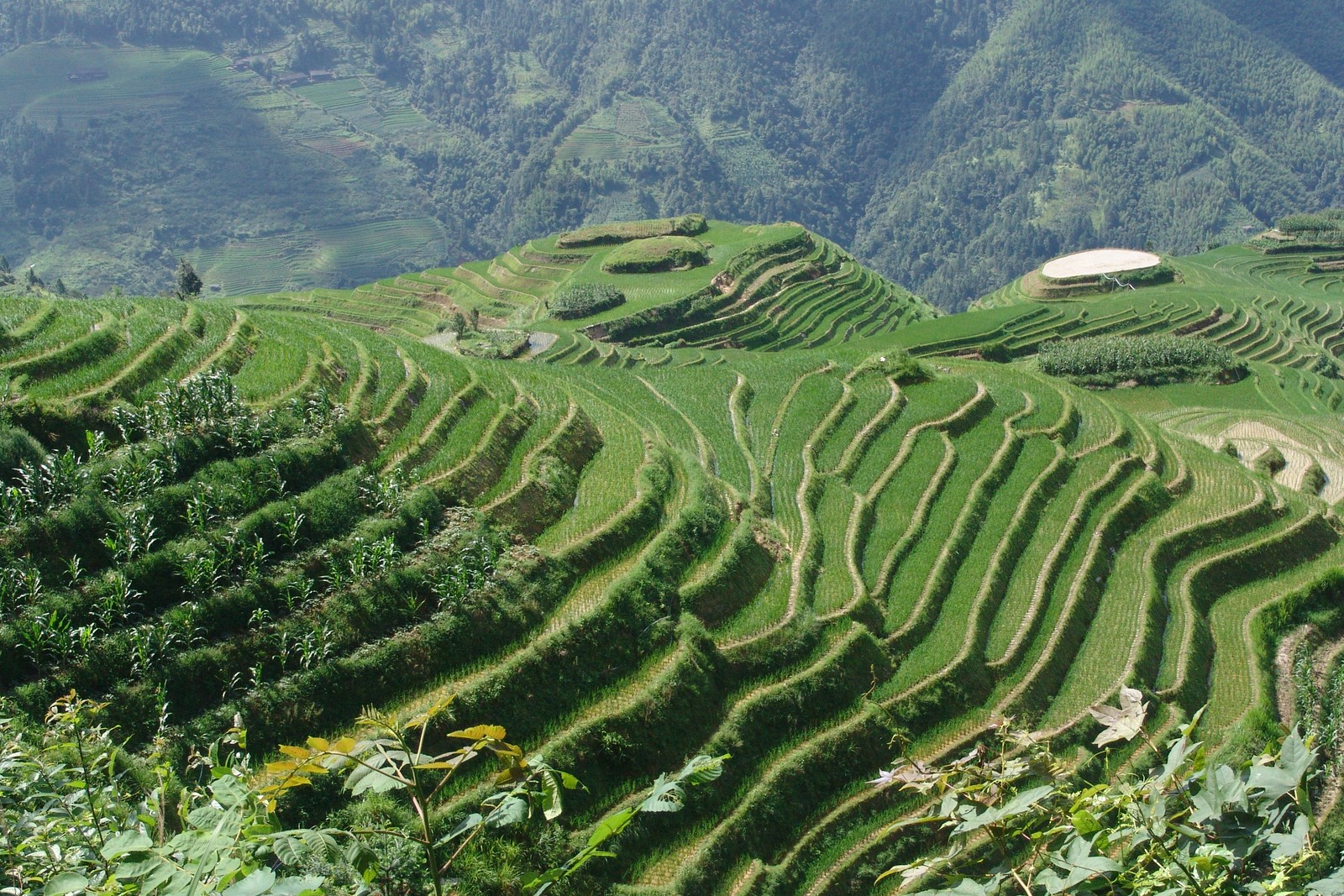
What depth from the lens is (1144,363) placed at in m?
49.0

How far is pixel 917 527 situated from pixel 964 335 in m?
35.5

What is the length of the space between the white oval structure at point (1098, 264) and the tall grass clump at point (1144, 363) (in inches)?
912

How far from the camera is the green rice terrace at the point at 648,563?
39.5 feet

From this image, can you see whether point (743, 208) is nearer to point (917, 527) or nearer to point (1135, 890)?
point (917, 527)

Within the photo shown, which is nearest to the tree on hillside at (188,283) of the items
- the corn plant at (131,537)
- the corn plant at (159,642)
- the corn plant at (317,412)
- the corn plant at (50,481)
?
the corn plant at (317,412)

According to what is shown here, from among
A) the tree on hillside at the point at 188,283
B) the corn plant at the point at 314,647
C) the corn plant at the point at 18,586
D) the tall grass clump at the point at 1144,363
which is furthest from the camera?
the tree on hillside at the point at 188,283

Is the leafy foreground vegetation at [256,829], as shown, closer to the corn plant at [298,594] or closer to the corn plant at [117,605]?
the corn plant at [117,605]

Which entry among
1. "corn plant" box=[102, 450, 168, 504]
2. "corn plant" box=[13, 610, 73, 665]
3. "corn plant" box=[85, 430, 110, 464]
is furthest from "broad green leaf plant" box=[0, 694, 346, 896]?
"corn plant" box=[85, 430, 110, 464]

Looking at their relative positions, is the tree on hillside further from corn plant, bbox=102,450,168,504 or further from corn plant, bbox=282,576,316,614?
corn plant, bbox=282,576,316,614

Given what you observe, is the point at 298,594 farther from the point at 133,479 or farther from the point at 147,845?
the point at 147,845

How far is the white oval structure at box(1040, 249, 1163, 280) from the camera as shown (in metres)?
72.2

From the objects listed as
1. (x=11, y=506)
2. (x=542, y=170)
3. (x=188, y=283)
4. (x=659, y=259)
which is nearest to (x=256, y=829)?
(x=11, y=506)

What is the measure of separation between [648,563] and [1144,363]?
41071mm

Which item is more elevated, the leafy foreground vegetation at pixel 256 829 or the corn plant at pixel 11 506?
the leafy foreground vegetation at pixel 256 829
